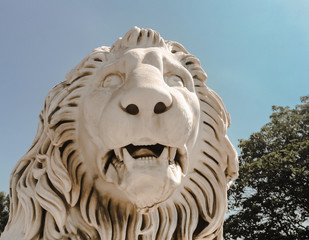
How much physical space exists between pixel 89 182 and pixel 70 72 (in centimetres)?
75

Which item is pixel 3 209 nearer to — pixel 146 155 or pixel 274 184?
pixel 274 184

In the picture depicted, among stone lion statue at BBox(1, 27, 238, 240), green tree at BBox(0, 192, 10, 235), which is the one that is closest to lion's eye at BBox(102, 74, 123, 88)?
stone lion statue at BBox(1, 27, 238, 240)

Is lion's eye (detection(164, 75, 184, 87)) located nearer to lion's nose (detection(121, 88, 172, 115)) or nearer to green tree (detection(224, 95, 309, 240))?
lion's nose (detection(121, 88, 172, 115))

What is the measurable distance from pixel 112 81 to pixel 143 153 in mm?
494

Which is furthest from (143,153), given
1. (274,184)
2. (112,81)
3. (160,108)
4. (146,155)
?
(274,184)

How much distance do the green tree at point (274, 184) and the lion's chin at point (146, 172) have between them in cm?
1029

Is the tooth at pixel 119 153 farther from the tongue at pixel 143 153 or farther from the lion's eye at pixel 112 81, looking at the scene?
the lion's eye at pixel 112 81

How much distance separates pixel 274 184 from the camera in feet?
36.6

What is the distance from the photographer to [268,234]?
435 inches

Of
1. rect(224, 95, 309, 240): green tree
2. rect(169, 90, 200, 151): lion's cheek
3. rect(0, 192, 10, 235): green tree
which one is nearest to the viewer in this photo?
rect(169, 90, 200, 151): lion's cheek

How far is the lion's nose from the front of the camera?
1.33 m

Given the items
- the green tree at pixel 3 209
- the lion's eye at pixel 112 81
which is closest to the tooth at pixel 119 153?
the lion's eye at pixel 112 81

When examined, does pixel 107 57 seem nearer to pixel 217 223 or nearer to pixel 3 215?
pixel 217 223

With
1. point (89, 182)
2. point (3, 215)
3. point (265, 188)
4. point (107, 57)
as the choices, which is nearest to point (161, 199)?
point (89, 182)
